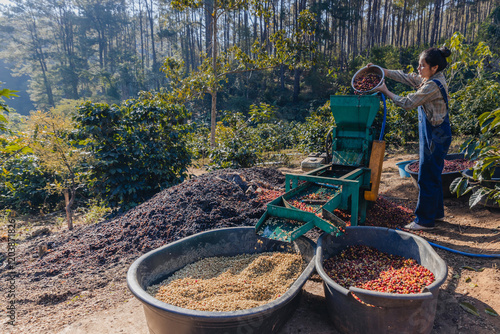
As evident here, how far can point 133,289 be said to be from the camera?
187 cm

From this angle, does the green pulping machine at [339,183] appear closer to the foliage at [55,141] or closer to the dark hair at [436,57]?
the dark hair at [436,57]

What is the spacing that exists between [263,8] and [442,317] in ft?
26.1

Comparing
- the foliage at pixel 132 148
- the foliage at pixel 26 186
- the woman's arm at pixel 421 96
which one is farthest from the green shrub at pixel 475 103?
the foliage at pixel 26 186

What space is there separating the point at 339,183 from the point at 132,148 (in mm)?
3748

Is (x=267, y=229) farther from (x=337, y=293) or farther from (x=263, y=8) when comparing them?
(x=263, y=8)

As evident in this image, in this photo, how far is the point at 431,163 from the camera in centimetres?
323

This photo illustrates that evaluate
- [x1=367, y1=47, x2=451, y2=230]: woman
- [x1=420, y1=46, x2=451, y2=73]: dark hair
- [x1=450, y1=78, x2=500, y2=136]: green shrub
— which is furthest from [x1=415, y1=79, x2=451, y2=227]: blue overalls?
[x1=450, y1=78, x2=500, y2=136]: green shrub

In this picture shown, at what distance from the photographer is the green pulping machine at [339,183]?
241 cm

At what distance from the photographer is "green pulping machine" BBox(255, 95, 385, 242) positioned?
2.41 meters

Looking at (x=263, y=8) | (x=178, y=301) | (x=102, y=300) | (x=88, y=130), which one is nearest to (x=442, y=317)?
(x=178, y=301)

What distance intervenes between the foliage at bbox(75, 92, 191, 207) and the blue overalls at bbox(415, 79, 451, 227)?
13.3 ft

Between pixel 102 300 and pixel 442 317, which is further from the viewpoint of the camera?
pixel 102 300

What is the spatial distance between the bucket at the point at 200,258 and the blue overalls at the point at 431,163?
5.59ft

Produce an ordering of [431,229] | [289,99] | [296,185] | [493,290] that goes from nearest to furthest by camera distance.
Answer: [493,290], [296,185], [431,229], [289,99]
